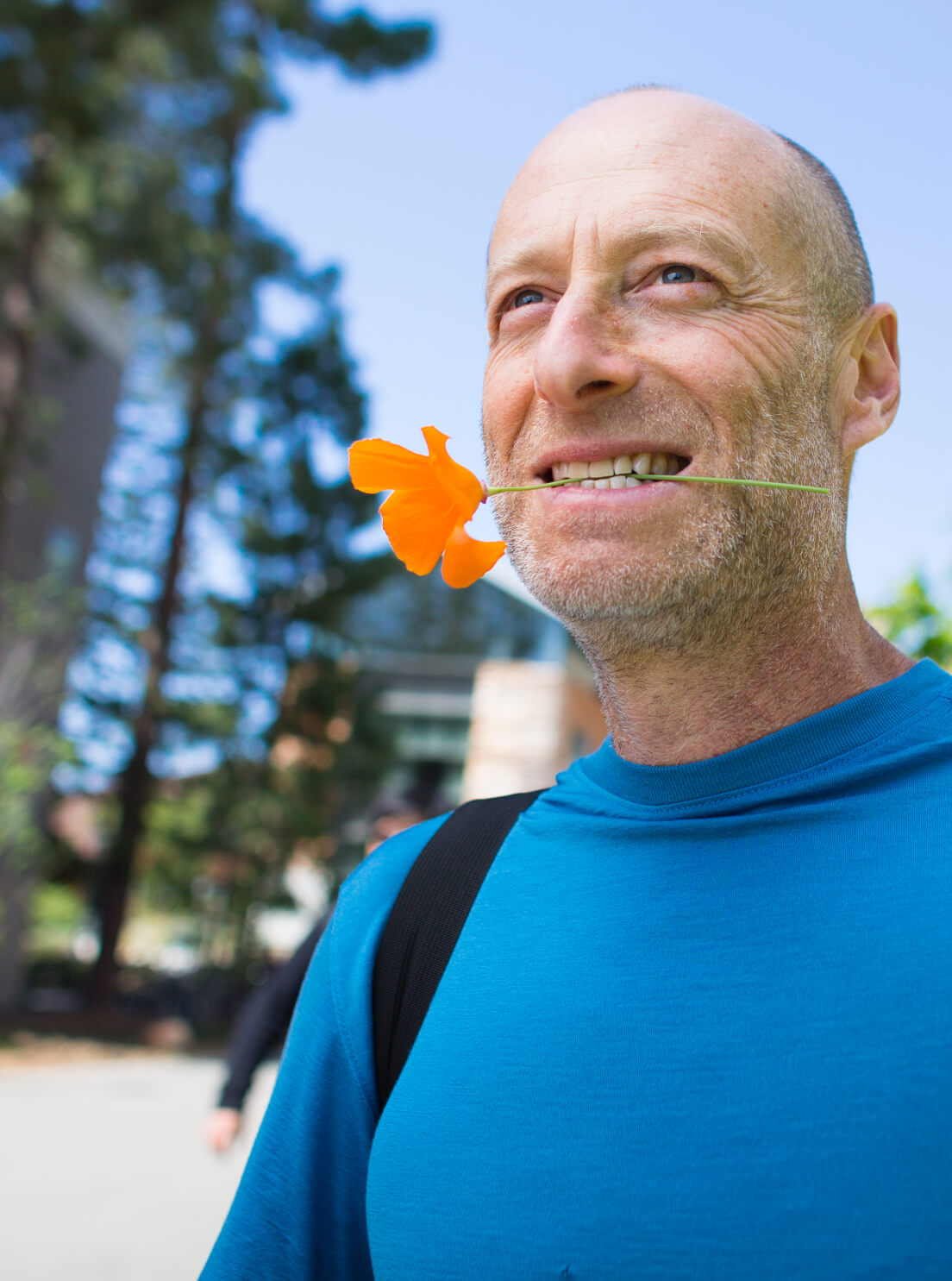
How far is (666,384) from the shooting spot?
1114 millimetres

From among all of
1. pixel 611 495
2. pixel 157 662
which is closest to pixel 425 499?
pixel 611 495

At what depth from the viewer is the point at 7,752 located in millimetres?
12258

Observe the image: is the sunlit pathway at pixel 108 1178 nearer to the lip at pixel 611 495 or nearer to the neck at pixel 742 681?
the neck at pixel 742 681

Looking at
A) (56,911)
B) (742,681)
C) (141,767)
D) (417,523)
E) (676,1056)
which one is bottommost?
(56,911)

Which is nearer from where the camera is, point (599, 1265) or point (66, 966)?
point (599, 1265)

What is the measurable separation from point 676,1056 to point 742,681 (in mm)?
400

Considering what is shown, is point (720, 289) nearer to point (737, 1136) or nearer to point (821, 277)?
point (821, 277)

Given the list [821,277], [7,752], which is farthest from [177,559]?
[821,277]

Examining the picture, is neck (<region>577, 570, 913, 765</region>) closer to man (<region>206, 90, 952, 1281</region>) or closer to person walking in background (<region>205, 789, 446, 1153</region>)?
man (<region>206, 90, 952, 1281</region>)

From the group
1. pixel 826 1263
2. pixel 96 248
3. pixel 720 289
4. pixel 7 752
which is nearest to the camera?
pixel 826 1263

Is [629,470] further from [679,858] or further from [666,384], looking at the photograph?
[679,858]

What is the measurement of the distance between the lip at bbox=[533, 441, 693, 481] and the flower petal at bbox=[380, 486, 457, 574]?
0.55ft

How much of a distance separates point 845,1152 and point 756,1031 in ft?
0.37

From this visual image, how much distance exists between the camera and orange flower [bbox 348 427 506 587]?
102cm
